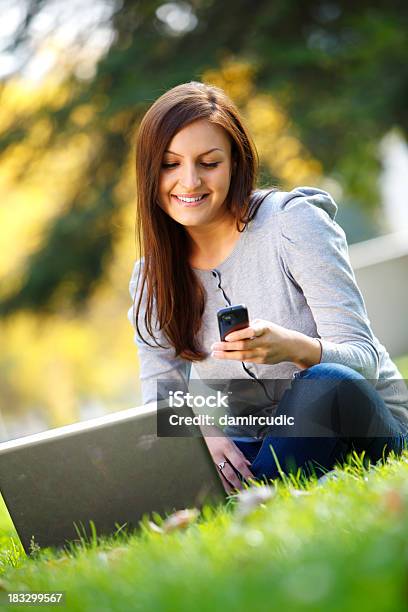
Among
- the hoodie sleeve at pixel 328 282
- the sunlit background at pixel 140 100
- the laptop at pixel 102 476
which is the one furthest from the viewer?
the sunlit background at pixel 140 100

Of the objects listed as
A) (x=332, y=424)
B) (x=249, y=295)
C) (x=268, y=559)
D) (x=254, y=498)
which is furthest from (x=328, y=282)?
(x=268, y=559)

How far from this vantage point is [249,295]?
113 inches

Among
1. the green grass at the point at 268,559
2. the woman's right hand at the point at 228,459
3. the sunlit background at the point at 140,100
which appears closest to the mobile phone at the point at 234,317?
the green grass at the point at 268,559

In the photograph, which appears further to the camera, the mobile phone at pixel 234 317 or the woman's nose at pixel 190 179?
the woman's nose at pixel 190 179

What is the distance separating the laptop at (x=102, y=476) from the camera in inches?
88.9

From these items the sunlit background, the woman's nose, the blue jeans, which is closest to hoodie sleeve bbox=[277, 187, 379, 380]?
the blue jeans

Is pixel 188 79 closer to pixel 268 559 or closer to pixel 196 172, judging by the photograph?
pixel 196 172

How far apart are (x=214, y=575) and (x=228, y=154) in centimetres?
159

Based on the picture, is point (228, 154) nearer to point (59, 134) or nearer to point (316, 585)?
point (316, 585)

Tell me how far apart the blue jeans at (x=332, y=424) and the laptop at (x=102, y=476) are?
0.77 feet

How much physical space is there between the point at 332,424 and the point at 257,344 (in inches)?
10.9

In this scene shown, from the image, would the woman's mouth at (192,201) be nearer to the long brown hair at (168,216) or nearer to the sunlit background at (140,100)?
the long brown hair at (168,216)

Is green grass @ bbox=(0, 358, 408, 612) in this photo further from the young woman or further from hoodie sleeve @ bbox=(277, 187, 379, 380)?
hoodie sleeve @ bbox=(277, 187, 379, 380)

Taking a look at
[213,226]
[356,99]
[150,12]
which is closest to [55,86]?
[150,12]
